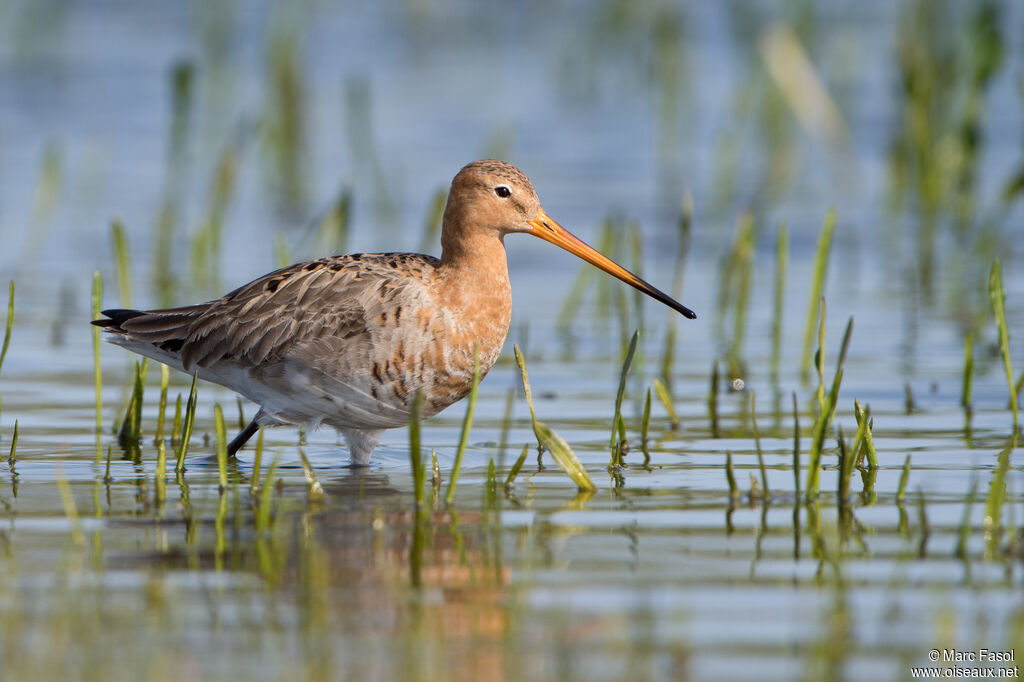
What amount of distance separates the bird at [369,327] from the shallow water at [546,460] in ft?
1.01

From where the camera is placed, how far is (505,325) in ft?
22.4

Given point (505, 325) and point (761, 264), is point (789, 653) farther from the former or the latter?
point (761, 264)

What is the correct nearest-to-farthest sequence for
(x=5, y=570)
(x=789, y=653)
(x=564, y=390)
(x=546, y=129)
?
1. (x=789, y=653)
2. (x=5, y=570)
3. (x=564, y=390)
4. (x=546, y=129)

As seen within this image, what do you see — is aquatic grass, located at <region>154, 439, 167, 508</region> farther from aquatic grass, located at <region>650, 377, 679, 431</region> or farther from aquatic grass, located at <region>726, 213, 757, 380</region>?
aquatic grass, located at <region>726, 213, 757, 380</region>

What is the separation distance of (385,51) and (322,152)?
20.7ft

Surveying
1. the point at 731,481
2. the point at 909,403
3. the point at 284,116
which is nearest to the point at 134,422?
the point at 731,481

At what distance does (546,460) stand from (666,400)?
2.46 feet

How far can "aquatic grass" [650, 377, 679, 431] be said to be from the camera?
22.9ft

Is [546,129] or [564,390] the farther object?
[546,129]

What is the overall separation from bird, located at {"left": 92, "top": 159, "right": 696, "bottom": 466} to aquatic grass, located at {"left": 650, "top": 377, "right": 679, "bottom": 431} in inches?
15.1

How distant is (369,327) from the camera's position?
655cm

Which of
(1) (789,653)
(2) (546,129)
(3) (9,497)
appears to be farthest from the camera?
(2) (546,129)

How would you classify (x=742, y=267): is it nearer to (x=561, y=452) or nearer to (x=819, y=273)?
(x=819, y=273)

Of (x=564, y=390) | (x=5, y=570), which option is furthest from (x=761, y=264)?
(x=5, y=570)
